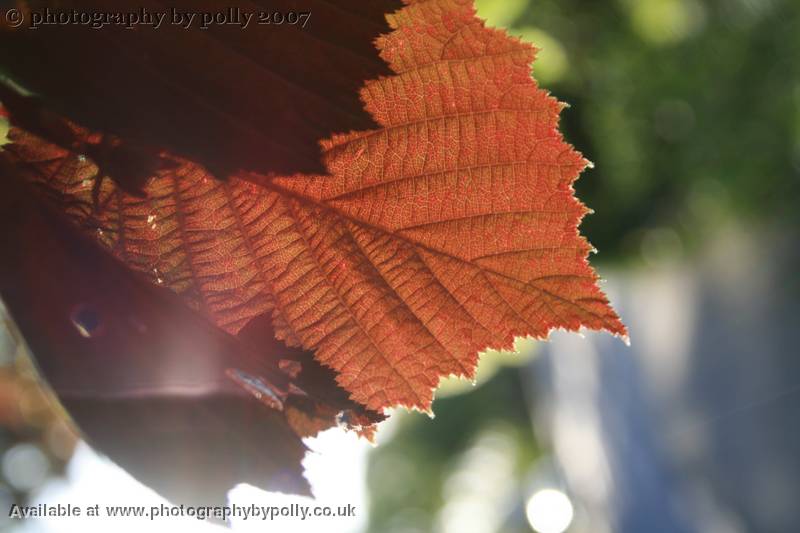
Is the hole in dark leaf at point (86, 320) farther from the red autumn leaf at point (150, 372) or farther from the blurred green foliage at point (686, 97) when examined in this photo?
the blurred green foliage at point (686, 97)

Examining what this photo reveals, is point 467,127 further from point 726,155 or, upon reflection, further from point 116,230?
point 726,155

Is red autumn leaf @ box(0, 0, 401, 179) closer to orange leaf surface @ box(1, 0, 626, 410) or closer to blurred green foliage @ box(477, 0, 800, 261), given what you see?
orange leaf surface @ box(1, 0, 626, 410)

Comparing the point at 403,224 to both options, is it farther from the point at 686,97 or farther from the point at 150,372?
the point at 686,97

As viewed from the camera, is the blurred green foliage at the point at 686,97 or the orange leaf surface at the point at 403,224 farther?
the blurred green foliage at the point at 686,97

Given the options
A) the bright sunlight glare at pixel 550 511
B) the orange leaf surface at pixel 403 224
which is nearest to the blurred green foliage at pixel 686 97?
the bright sunlight glare at pixel 550 511

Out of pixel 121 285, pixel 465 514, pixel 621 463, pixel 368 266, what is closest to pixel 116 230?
pixel 121 285

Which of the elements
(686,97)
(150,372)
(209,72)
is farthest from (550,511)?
(209,72)

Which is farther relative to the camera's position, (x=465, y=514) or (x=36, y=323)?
(x=465, y=514)
